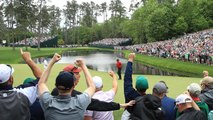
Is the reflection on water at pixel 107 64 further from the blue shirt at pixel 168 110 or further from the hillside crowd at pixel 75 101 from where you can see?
the hillside crowd at pixel 75 101

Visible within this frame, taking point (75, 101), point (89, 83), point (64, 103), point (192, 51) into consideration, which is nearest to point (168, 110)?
point (89, 83)

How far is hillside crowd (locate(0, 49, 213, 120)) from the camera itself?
3984mm

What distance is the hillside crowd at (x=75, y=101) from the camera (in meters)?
3.98

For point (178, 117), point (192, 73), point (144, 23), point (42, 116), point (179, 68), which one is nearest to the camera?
point (42, 116)

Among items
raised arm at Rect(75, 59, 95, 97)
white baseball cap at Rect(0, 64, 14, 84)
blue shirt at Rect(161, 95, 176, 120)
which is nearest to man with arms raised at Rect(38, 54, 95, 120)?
raised arm at Rect(75, 59, 95, 97)

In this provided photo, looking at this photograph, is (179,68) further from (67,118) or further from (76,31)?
(76,31)

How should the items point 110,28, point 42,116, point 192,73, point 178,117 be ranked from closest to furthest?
point 42,116 → point 178,117 → point 192,73 → point 110,28

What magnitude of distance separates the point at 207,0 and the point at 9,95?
58.3 metres

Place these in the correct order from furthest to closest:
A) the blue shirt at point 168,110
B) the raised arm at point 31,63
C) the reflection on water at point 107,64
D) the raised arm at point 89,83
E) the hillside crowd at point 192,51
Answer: the reflection on water at point 107,64 < the hillside crowd at point 192,51 < the blue shirt at point 168,110 < the raised arm at point 31,63 < the raised arm at point 89,83

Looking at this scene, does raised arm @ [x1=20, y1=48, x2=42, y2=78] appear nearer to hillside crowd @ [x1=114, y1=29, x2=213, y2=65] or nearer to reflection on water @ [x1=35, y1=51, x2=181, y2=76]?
reflection on water @ [x1=35, y1=51, x2=181, y2=76]

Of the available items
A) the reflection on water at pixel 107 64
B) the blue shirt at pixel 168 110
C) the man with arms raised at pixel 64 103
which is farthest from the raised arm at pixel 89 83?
the reflection on water at pixel 107 64

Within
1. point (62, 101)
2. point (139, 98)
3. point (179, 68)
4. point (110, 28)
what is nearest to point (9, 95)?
point (62, 101)

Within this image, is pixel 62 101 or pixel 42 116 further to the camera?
pixel 42 116

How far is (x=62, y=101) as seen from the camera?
401cm
